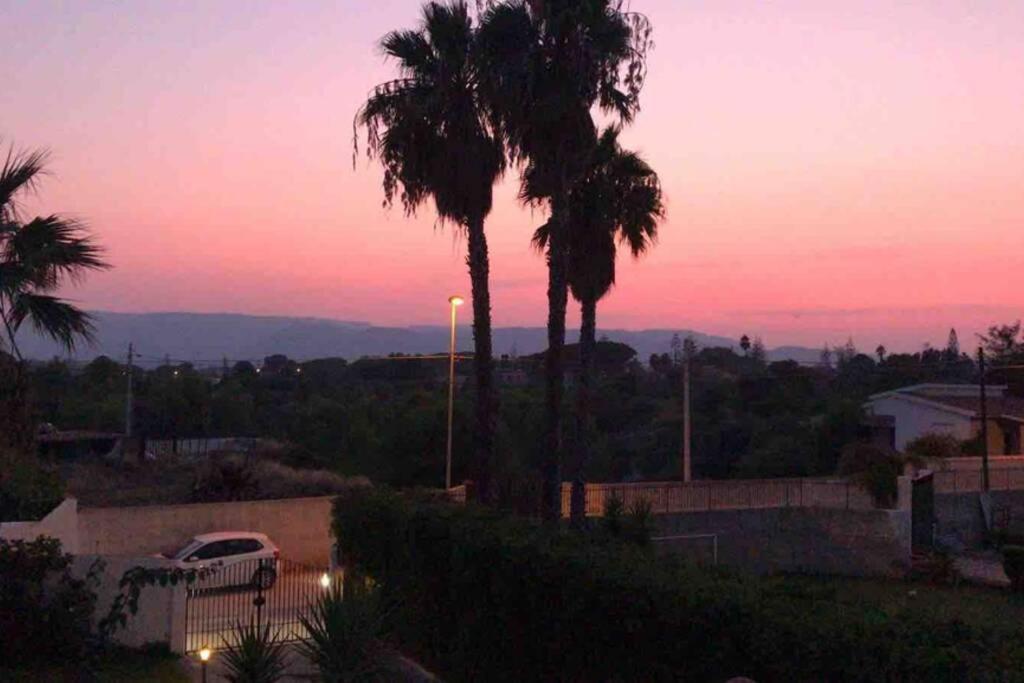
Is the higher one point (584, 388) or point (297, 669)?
point (584, 388)

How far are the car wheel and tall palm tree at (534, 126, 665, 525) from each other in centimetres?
1197

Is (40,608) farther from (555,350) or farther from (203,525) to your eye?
(555,350)

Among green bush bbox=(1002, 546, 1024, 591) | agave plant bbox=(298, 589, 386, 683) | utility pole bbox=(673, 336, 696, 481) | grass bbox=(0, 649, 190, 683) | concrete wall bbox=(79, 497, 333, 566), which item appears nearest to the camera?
agave plant bbox=(298, 589, 386, 683)

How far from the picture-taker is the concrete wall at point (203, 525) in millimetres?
26000

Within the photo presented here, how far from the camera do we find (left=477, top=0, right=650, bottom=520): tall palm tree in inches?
962

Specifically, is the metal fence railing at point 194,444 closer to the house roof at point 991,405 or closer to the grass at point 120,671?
the grass at point 120,671

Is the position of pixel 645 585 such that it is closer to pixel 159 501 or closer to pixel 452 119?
Result: pixel 452 119

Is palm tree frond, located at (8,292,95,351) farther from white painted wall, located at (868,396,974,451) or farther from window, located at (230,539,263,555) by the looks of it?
white painted wall, located at (868,396,974,451)

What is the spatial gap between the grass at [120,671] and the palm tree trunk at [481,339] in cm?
919

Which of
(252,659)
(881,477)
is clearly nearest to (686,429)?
(881,477)

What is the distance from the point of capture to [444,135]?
2494 cm

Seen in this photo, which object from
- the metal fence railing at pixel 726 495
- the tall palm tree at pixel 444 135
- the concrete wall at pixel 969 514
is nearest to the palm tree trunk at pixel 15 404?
the tall palm tree at pixel 444 135

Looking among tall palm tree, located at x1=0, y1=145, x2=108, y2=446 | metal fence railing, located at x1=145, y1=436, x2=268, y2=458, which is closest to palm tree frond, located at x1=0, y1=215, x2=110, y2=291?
tall palm tree, located at x1=0, y1=145, x2=108, y2=446

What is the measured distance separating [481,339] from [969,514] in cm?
2237
